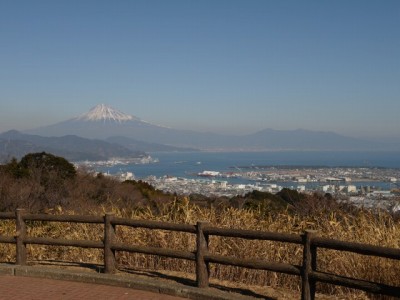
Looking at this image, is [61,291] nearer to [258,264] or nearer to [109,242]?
[109,242]

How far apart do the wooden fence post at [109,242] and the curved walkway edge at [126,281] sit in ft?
0.58

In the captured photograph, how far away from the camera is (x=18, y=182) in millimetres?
25359

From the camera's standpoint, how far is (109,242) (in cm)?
802

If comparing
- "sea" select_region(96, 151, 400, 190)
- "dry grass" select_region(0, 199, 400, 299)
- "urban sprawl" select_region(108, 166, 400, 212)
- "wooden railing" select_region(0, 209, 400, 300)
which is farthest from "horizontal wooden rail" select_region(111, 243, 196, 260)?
"sea" select_region(96, 151, 400, 190)

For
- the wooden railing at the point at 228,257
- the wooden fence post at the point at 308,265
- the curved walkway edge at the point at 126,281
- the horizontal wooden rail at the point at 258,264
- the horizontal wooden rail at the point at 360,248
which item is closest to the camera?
the horizontal wooden rail at the point at 360,248

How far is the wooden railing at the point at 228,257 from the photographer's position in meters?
6.00

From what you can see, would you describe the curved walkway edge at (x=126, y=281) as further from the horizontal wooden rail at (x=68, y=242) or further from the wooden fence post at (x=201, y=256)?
the horizontal wooden rail at (x=68, y=242)

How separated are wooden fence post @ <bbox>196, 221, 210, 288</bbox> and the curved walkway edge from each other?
Answer: 12cm

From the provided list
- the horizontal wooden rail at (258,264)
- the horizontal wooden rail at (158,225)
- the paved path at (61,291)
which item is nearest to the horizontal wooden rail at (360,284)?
the horizontal wooden rail at (258,264)

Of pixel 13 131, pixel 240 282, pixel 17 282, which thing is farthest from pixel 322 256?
pixel 13 131

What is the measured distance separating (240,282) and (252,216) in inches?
66.4

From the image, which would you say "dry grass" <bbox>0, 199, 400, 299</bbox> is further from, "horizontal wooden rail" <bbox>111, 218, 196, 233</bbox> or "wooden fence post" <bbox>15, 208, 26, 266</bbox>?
"horizontal wooden rail" <bbox>111, 218, 196, 233</bbox>

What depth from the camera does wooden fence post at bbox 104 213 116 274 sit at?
26.1 ft

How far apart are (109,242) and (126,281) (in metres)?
0.68
